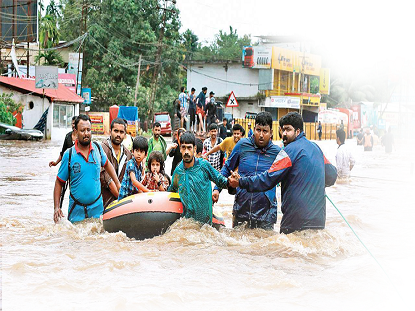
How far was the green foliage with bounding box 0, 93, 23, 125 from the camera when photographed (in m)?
34.8

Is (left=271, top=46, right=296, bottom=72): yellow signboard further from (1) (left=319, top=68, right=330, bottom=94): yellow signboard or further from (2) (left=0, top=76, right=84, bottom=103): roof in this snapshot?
(2) (left=0, top=76, right=84, bottom=103): roof

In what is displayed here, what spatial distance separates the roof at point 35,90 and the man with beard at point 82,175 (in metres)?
31.0

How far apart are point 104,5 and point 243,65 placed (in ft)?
43.6

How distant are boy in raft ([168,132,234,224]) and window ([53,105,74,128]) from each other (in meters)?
34.8

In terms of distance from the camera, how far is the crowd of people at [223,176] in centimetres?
617

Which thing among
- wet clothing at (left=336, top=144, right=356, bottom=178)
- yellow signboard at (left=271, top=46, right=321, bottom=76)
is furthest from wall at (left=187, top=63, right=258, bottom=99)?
wet clothing at (left=336, top=144, right=356, bottom=178)

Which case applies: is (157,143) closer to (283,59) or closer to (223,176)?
(223,176)

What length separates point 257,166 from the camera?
6.93 meters

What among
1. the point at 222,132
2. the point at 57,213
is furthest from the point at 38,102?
the point at 57,213

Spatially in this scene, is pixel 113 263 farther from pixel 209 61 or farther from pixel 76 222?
pixel 209 61

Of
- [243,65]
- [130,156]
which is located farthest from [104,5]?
[130,156]

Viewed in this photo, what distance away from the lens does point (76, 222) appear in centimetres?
722

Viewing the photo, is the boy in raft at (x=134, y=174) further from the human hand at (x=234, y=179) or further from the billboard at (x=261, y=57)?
the billboard at (x=261, y=57)

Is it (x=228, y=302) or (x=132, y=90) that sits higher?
(x=132, y=90)
